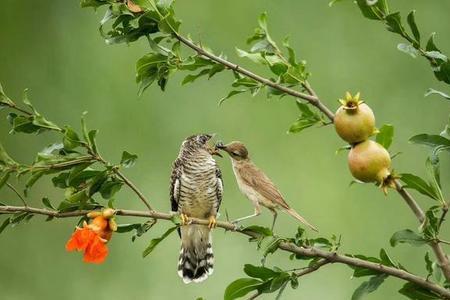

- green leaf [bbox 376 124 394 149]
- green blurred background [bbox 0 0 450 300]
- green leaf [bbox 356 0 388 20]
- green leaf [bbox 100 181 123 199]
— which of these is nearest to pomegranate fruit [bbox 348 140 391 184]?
green leaf [bbox 376 124 394 149]

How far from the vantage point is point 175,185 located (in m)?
3.98

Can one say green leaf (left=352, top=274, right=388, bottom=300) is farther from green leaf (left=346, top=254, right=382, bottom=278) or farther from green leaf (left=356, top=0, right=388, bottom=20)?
green leaf (left=356, top=0, right=388, bottom=20)

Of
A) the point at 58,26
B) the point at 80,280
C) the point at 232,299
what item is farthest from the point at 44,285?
the point at 232,299

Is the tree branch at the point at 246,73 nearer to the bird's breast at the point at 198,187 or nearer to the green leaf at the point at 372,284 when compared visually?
the green leaf at the point at 372,284

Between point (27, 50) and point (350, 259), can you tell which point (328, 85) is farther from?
point (350, 259)

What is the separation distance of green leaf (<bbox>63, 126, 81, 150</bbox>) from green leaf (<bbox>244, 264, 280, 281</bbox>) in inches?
18.1

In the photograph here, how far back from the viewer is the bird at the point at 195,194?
394 centimetres

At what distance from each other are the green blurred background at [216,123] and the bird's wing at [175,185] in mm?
2459

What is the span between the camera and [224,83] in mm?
7656

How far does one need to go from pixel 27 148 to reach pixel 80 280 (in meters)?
1.08

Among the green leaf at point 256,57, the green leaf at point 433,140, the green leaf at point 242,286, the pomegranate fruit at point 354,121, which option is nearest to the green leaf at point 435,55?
the green leaf at point 433,140

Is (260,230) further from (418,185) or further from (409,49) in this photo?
(409,49)

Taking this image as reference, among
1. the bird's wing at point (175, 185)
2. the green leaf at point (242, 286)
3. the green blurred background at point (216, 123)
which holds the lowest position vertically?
the green blurred background at point (216, 123)

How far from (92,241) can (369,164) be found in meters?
0.62
